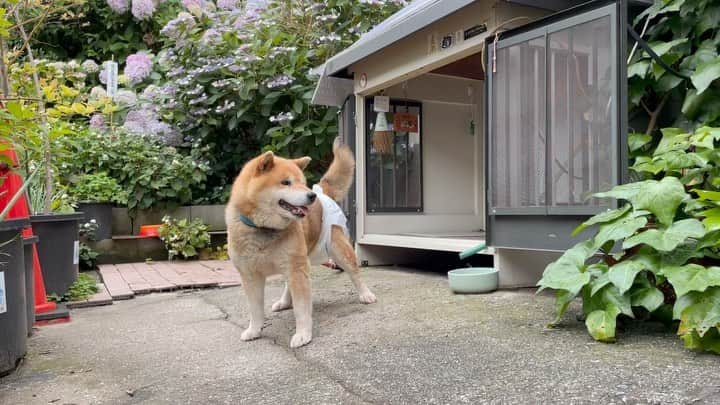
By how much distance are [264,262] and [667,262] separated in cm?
183

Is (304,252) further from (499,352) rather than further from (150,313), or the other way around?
(150,313)

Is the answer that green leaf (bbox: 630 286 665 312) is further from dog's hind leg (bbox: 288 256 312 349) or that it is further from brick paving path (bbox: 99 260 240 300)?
brick paving path (bbox: 99 260 240 300)

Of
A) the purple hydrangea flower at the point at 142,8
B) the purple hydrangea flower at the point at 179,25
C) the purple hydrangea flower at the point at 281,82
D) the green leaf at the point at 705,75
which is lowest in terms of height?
the green leaf at the point at 705,75

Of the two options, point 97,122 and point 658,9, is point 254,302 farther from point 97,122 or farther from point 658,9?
point 97,122

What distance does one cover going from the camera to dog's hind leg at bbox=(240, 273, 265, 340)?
2711 mm

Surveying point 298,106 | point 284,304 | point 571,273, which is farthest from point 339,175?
point 298,106

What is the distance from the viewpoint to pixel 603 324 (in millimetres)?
2053

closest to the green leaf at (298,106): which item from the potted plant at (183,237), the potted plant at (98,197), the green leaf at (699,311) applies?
the potted plant at (183,237)

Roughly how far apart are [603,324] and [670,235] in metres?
0.44

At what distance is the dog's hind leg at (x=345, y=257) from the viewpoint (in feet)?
10.6

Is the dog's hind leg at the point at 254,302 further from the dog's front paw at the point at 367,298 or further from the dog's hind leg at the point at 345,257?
the dog's front paw at the point at 367,298

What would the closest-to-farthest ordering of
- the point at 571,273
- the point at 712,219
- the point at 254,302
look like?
1. the point at 712,219
2. the point at 571,273
3. the point at 254,302

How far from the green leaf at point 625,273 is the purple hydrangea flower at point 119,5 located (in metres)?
8.53

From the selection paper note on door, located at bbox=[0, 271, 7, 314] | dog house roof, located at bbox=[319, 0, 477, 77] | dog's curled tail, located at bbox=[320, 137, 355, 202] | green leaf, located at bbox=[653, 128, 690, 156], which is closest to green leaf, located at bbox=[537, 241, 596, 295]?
green leaf, located at bbox=[653, 128, 690, 156]
